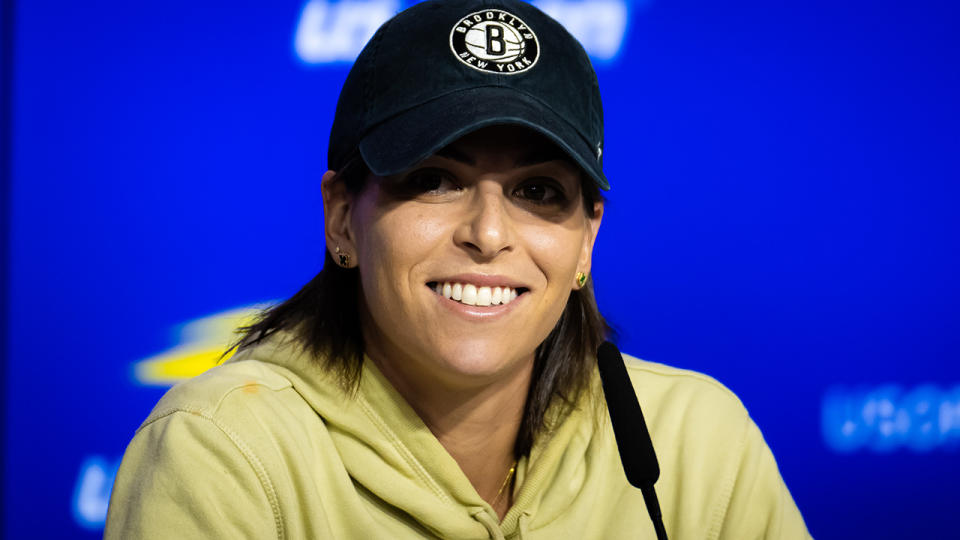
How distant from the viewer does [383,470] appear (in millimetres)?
1117

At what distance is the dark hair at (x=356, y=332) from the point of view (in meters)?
1.17

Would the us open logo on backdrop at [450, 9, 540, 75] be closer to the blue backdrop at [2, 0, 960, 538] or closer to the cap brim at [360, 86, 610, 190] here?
the cap brim at [360, 86, 610, 190]

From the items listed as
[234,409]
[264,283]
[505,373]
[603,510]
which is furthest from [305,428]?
[264,283]

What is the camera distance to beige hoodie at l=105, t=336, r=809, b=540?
99cm

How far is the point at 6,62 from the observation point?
2078mm

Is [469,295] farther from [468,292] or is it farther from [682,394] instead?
[682,394]

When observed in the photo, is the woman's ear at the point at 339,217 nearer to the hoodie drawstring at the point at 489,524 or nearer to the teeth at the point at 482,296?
the teeth at the point at 482,296

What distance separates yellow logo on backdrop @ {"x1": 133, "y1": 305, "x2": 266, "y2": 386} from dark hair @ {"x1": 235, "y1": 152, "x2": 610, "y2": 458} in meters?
0.84

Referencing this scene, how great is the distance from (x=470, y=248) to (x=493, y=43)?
0.74 ft

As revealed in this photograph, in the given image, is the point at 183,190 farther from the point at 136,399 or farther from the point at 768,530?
the point at 768,530

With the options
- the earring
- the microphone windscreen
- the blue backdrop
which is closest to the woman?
the earring

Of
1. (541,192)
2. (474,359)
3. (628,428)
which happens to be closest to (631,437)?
(628,428)

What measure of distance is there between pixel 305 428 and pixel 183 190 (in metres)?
1.21

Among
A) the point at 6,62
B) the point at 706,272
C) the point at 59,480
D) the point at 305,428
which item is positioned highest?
the point at 6,62
